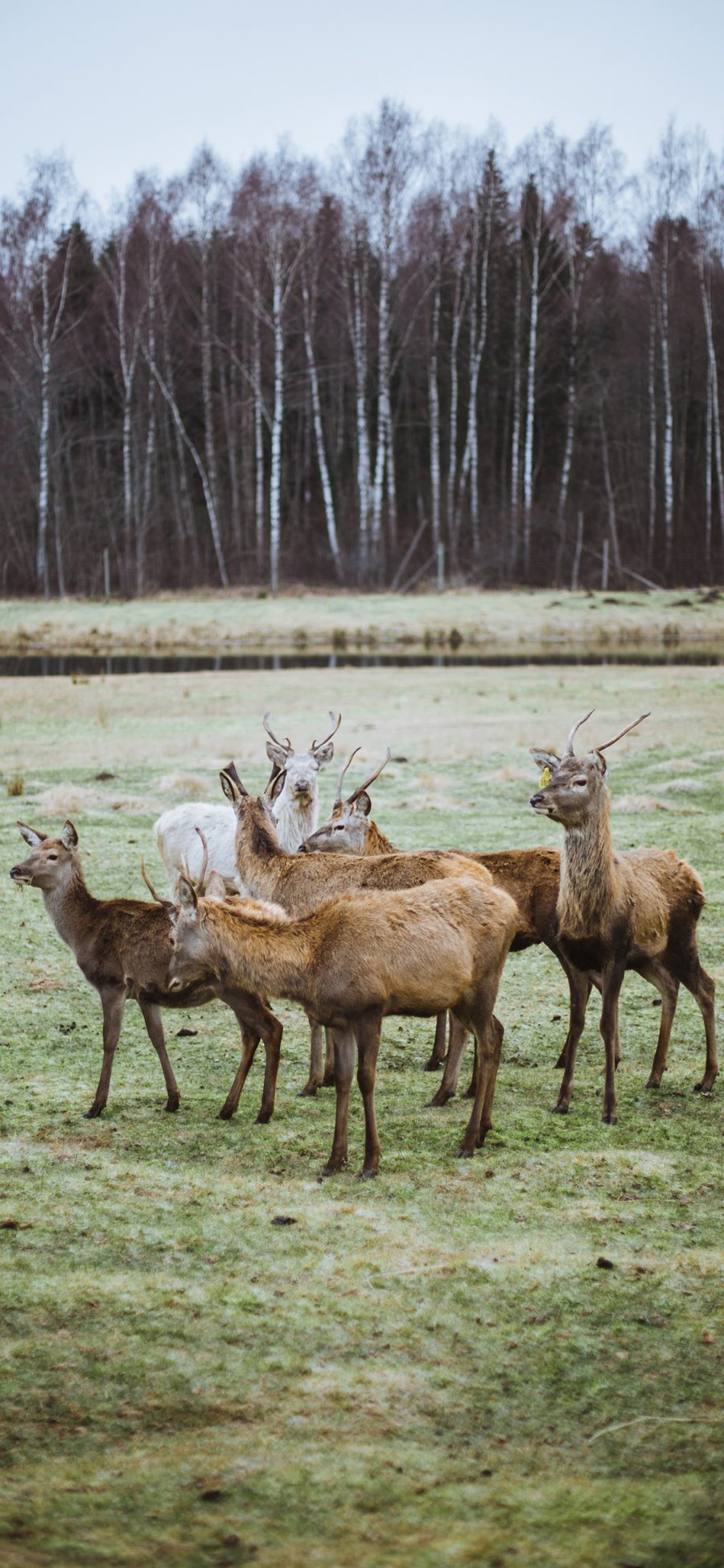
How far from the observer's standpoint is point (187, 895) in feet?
20.9

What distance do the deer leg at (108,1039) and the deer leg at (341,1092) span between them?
1203 mm

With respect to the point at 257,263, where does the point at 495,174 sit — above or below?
above

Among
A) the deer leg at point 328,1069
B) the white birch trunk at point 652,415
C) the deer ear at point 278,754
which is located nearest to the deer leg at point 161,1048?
the deer leg at point 328,1069

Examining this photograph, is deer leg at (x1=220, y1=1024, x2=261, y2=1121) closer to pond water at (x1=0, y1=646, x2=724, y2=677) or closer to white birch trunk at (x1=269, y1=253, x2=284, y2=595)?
pond water at (x1=0, y1=646, x2=724, y2=677)

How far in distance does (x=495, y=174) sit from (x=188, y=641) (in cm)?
2063

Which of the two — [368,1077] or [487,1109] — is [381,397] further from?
[368,1077]

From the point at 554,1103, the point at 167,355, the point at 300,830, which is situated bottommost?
the point at 554,1103

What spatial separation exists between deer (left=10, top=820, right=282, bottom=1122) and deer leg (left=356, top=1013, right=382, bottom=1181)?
0.76 m

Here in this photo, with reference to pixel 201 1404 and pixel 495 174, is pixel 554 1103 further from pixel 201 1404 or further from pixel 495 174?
pixel 495 174

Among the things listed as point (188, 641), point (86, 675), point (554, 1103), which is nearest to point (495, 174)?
point (188, 641)

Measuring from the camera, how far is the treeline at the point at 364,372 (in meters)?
42.1

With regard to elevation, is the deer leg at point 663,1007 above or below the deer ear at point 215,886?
below

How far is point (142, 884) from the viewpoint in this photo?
37.0ft

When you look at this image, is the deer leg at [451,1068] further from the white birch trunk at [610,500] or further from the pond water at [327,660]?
the white birch trunk at [610,500]
